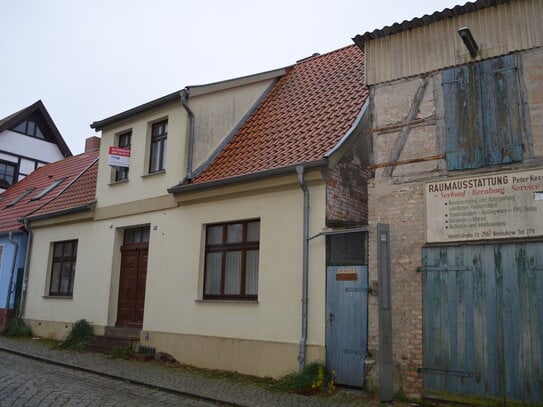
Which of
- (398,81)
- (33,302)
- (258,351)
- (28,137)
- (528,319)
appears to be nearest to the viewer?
(528,319)

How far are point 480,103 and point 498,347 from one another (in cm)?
370

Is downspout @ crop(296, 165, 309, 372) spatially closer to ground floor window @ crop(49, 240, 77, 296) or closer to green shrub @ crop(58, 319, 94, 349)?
green shrub @ crop(58, 319, 94, 349)

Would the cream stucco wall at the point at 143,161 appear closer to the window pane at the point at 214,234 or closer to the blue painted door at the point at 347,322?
the window pane at the point at 214,234

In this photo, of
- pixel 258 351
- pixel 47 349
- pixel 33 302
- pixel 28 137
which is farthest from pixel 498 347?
pixel 28 137

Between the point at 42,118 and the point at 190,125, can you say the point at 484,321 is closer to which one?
the point at 190,125

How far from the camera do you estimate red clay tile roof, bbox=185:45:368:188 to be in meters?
11.4

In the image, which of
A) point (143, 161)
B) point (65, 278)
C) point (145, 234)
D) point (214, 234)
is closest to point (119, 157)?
point (143, 161)

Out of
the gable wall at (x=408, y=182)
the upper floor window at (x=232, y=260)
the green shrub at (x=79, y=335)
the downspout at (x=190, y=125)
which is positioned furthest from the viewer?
the green shrub at (x=79, y=335)

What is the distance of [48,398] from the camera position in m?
8.23

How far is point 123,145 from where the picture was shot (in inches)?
615

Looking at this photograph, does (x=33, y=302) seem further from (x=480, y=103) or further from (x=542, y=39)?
(x=542, y=39)

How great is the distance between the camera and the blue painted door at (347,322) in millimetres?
9141

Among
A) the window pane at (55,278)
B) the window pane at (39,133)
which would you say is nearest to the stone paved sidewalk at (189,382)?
the window pane at (55,278)

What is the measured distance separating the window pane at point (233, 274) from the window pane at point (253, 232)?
1.54ft
